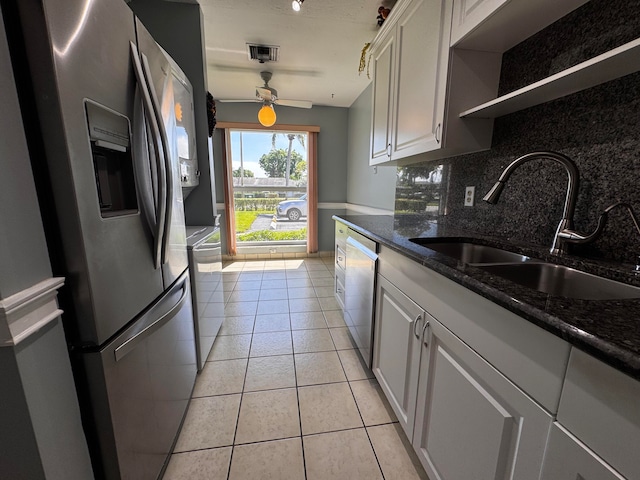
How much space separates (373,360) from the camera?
1.58 m

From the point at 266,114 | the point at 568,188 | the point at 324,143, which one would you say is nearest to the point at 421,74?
the point at 568,188

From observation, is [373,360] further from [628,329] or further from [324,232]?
[324,232]

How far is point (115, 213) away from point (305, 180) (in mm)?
3745

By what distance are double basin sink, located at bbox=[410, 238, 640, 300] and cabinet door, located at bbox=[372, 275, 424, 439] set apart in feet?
0.96

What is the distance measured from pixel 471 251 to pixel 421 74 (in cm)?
104

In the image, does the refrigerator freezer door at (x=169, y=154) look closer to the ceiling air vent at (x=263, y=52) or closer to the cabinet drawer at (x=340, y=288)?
the cabinet drawer at (x=340, y=288)

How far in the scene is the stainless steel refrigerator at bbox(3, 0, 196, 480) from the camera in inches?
25.7

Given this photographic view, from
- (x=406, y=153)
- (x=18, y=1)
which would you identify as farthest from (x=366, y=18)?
(x=18, y=1)

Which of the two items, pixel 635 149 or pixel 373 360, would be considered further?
pixel 373 360

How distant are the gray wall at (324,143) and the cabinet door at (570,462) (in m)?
4.11

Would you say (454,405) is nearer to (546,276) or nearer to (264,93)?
(546,276)

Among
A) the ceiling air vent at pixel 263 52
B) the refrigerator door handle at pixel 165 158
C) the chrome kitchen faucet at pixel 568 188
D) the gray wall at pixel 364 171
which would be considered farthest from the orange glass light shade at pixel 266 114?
the chrome kitchen faucet at pixel 568 188

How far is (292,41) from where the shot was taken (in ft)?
7.78

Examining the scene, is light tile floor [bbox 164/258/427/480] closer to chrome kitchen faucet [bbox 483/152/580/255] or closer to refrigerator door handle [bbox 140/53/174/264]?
refrigerator door handle [bbox 140/53/174/264]
